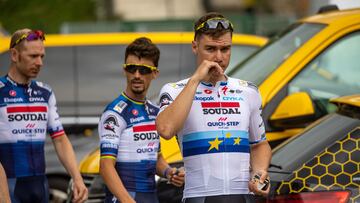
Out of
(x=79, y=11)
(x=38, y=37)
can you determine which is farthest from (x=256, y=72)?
(x=79, y=11)

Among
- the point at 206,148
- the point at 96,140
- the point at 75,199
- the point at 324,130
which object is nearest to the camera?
the point at 206,148

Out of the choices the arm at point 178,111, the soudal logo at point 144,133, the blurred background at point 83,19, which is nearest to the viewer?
the arm at point 178,111

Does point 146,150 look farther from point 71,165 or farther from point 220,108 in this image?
point 220,108

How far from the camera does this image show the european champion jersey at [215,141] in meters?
5.22

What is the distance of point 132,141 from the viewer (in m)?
6.14

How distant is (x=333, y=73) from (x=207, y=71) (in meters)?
3.80

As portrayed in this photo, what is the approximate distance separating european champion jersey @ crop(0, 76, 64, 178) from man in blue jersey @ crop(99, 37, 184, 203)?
0.74 metres

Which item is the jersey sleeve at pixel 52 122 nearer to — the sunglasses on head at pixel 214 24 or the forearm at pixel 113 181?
the forearm at pixel 113 181

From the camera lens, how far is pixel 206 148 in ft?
17.1

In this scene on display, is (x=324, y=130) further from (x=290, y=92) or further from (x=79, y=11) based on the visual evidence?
(x=79, y=11)

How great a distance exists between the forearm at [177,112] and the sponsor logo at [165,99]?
26 cm

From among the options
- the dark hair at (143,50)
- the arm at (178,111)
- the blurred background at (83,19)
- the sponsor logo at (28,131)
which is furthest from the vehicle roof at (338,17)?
the blurred background at (83,19)

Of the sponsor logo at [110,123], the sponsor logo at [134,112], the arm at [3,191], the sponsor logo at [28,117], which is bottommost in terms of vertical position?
the arm at [3,191]

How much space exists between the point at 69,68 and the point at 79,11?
38.3 ft
